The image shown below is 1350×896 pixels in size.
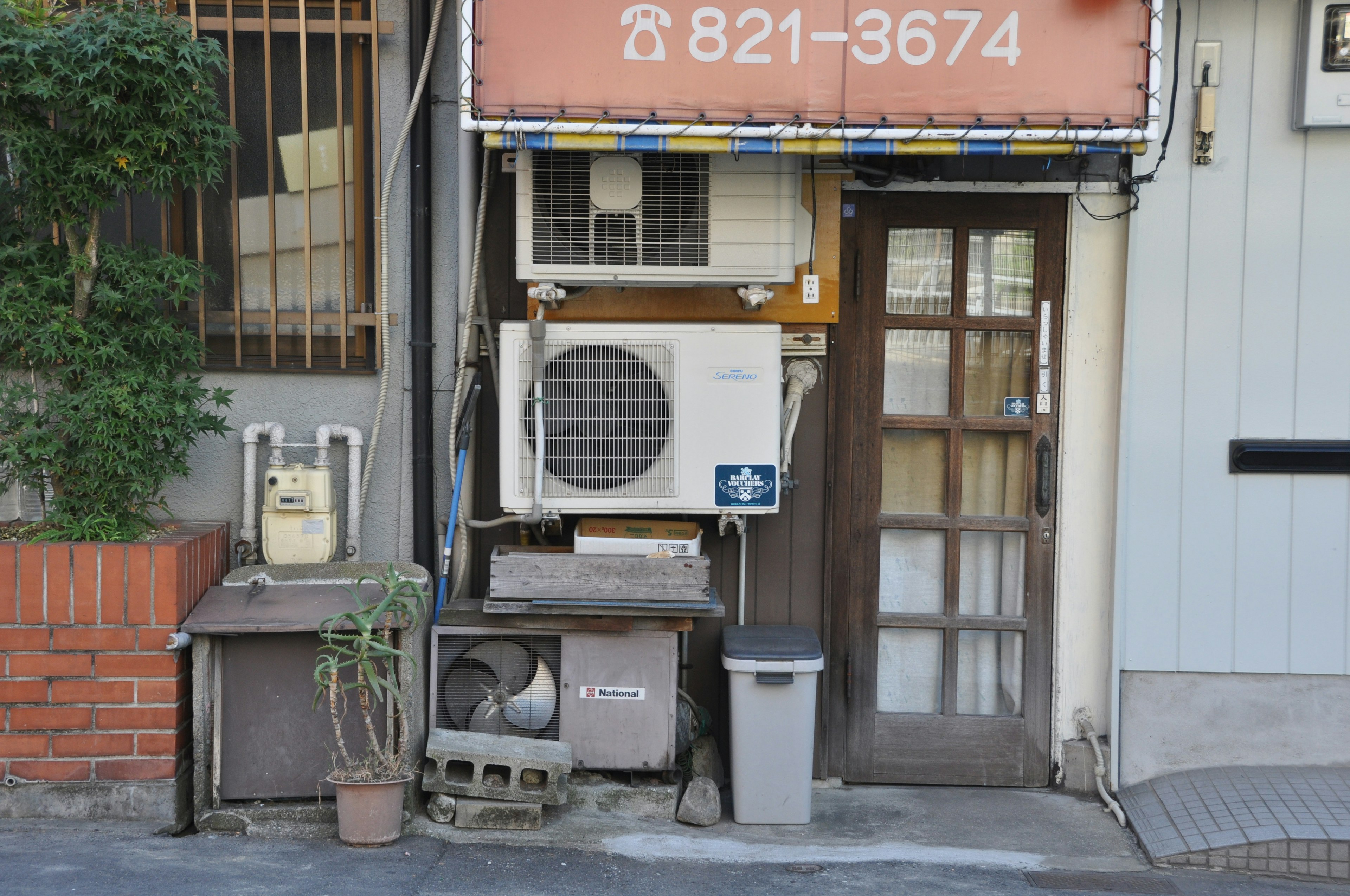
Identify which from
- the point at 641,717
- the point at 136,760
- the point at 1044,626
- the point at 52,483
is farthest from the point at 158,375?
the point at 1044,626

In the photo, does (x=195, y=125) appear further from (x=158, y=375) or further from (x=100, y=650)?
(x=100, y=650)

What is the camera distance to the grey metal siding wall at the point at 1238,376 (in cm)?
451

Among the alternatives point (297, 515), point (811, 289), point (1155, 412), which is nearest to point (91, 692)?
point (297, 515)

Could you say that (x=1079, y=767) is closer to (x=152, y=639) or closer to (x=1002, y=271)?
(x=1002, y=271)

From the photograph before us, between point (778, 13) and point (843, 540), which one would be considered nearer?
point (778, 13)

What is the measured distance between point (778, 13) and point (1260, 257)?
2.49 metres

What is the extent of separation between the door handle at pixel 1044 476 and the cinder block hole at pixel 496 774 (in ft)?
8.87

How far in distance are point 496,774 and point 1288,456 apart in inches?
148

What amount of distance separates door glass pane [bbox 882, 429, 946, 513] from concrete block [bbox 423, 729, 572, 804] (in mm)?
1986

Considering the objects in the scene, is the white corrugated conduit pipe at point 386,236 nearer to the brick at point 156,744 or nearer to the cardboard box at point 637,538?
the cardboard box at point 637,538

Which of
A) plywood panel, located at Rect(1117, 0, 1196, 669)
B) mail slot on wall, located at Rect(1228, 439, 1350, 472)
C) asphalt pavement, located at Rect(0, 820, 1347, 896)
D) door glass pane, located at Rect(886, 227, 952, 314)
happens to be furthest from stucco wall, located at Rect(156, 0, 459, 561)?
mail slot on wall, located at Rect(1228, 439, 1350, 472)

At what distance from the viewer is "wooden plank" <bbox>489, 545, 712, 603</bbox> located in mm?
4145

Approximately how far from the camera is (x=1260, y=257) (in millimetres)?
4516

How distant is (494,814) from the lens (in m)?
4.05
